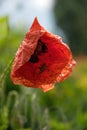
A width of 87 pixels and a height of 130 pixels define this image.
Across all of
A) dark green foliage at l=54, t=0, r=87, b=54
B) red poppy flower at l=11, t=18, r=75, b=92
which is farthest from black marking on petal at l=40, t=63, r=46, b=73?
dark green foliage at l=54, t=0, r=87, b=54

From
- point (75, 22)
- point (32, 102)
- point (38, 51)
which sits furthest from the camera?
point (75, 22)

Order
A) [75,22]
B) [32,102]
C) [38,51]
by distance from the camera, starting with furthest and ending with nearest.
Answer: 1. [75,22]
2. [32,102]
3. [38,51]

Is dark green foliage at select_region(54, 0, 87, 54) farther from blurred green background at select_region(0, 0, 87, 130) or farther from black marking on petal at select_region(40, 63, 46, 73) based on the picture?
black marking on petal at select_region(40, 63, 46, 73)

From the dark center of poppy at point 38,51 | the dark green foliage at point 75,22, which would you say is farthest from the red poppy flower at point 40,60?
the dark green foliage at point 75,22

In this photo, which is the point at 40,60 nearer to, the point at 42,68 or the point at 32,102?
the point at 42,68

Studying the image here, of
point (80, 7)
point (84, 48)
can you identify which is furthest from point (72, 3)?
point (84, 48)

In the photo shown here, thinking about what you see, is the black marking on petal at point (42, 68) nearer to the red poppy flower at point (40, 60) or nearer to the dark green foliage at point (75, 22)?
the red poppy flower at point (40, 60)

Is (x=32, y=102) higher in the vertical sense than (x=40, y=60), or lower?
lower

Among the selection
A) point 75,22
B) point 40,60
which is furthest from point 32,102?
point 75,22
